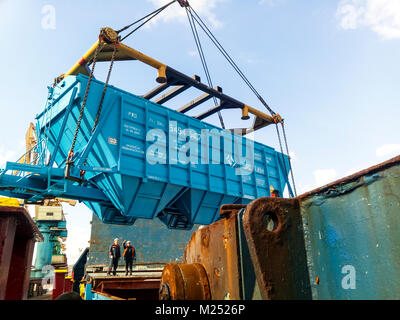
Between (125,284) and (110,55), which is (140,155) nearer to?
(125,284)

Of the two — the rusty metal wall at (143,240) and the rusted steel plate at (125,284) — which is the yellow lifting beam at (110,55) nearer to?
the rusted steel plate at (125,284)

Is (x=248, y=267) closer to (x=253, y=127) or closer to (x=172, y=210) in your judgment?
(x=172, y=210)

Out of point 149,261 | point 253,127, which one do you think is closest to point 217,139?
point 253,127

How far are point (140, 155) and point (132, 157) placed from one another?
0.24 meters

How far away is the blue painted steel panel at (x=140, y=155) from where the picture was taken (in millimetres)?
7332

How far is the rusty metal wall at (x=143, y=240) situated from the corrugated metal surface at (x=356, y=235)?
13.6 meters

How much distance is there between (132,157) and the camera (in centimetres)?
757

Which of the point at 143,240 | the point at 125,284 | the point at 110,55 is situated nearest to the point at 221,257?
the point at 125,284

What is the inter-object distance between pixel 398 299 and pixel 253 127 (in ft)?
39.2

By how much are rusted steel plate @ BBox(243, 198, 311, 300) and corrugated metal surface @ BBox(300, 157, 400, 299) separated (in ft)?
0.17

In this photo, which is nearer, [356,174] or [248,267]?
[356,174]

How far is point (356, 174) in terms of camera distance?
3.92 ft

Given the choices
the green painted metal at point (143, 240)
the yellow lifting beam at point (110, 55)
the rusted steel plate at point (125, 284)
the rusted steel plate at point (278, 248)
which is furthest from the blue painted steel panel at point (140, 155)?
the rusted steel plate at point (278, 248)

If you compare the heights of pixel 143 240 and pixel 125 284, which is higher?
pixel 143 240
